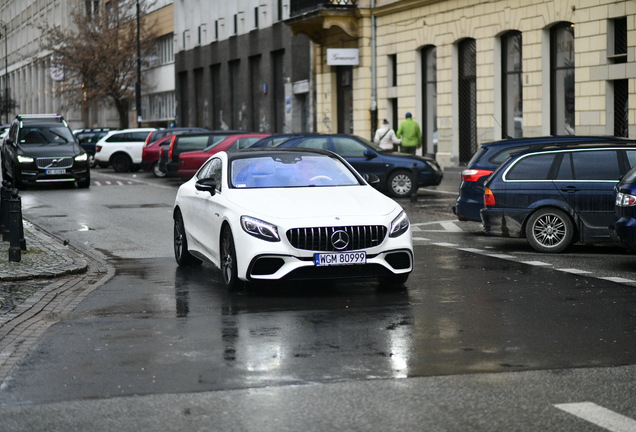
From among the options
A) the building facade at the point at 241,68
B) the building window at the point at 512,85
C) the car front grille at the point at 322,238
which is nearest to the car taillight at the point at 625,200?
the car front grille at the point at 322,238

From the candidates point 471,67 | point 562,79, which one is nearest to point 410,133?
point 471,67

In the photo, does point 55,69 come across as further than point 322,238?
Yes

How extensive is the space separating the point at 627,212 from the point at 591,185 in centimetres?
277

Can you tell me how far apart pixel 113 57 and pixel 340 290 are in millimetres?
62579

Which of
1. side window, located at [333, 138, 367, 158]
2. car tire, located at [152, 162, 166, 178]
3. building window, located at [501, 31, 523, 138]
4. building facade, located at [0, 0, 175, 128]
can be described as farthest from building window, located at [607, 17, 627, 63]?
building facade, located at [0, 0, 175, 128]

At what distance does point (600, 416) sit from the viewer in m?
6.45

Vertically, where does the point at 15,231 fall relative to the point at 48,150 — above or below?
below

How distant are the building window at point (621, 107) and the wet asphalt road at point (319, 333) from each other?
51.9 ft

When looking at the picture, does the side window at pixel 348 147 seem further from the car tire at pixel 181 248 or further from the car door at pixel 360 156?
the car tire at pixel 181 248

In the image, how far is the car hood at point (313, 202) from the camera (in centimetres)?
1138

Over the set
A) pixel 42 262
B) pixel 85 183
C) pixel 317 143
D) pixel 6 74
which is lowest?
pixel 42 262

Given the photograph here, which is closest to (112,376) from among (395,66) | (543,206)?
(543,206)

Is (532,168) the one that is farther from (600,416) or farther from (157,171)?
(157,171)

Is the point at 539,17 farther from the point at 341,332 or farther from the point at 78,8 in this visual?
the point at 78,8
